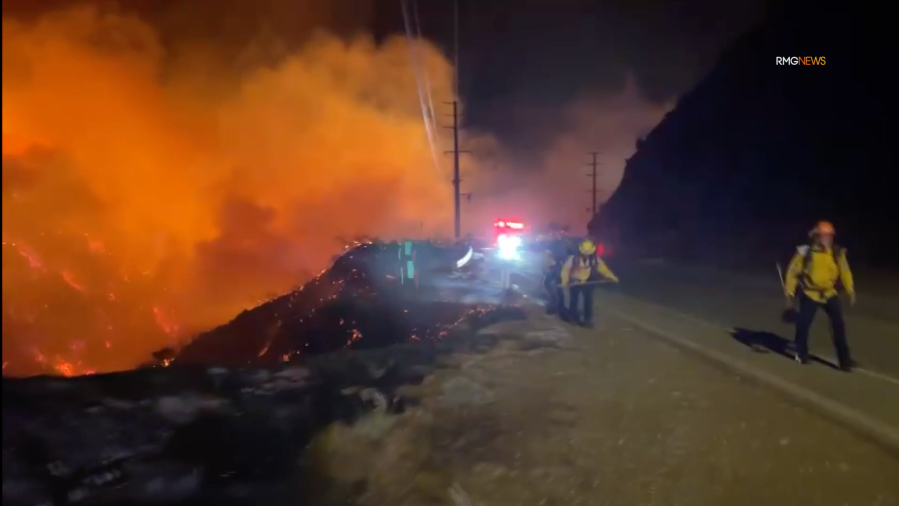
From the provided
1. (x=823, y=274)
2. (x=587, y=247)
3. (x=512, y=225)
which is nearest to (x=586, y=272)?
(x=587, y=247)

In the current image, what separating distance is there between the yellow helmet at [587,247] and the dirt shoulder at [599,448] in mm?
3221

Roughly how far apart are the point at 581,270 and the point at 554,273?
7.32 ft

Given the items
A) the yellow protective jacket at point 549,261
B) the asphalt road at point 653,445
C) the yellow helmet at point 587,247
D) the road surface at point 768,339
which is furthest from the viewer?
the yellow protective jacket at point 549,261

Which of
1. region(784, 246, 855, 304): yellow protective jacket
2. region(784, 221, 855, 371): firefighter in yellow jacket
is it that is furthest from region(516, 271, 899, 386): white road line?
region(784, 246, 855, 304): yellow protective jacket

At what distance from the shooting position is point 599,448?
5980mm

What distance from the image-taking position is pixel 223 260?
2207 inches

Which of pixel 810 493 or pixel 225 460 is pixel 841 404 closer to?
pixel 810 493

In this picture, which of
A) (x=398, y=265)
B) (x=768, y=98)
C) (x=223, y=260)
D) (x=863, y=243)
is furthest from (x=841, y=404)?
(x=223, y=260)

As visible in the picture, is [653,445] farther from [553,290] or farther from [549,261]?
[549,261]

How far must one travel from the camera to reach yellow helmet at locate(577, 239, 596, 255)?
11.4 metres

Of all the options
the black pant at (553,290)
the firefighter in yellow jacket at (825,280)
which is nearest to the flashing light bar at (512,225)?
the black pant at (553,290)

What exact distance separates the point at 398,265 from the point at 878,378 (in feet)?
52.8

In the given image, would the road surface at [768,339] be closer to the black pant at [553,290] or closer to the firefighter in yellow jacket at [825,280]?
the firefighter in yellow jacket at [825,280]

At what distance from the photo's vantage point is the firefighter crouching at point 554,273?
13438mm
